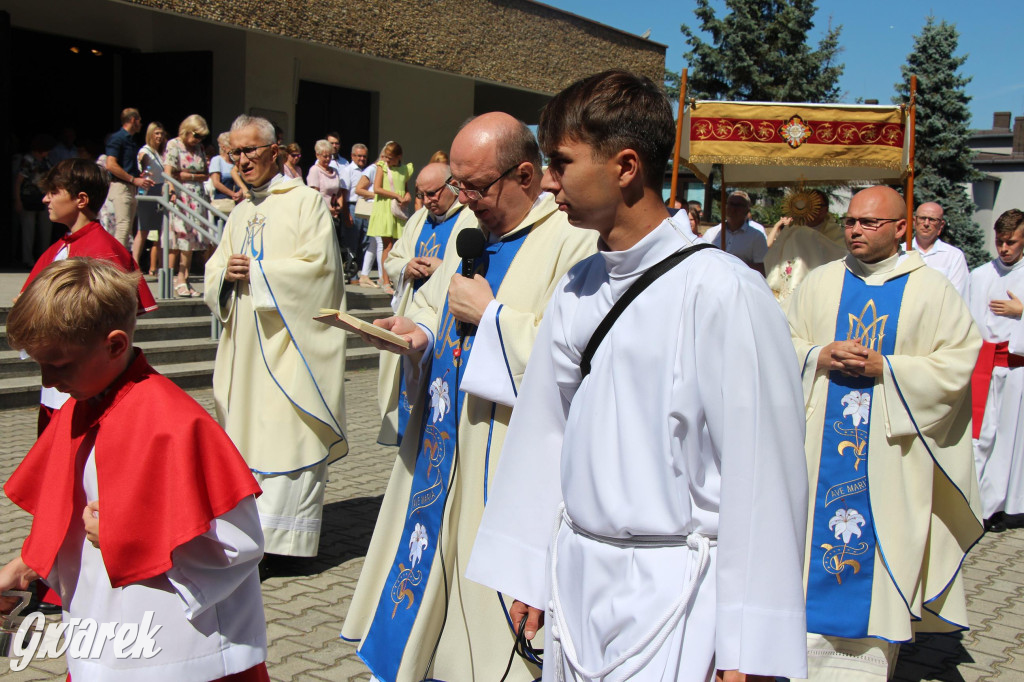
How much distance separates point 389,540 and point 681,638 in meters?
1.99

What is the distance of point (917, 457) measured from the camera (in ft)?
14.4

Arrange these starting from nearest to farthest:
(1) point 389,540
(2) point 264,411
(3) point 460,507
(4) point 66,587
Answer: (4) point 66,587
(3) point 460,507
(1) point 389,540
(2) point 264,411

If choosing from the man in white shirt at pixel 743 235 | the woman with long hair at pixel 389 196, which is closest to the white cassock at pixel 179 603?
the man in white shirt at pixel 743 235

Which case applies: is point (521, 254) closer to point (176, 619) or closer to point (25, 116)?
point (176, 619)

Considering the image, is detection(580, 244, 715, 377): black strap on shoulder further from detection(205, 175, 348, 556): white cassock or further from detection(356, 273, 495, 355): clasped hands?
detection(205, 175, 348, 556): white cassock

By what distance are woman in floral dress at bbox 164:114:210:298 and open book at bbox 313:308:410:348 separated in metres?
8.76

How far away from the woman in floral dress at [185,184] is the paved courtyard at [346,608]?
452 cm

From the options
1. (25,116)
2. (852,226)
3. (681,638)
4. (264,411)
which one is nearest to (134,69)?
(25,116)

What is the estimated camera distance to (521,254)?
346 centimetres

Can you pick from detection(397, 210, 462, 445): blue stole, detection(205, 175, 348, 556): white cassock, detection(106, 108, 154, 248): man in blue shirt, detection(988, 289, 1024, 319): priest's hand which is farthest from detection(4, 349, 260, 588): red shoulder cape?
detection(106, 108, 154, 248): man in blue shirt

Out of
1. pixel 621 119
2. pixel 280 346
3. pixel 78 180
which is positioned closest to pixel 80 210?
pixel 78 180

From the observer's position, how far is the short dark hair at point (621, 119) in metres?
2.03

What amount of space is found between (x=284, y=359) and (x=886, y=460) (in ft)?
9.84

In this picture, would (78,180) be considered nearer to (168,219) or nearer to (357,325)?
(357,325)
